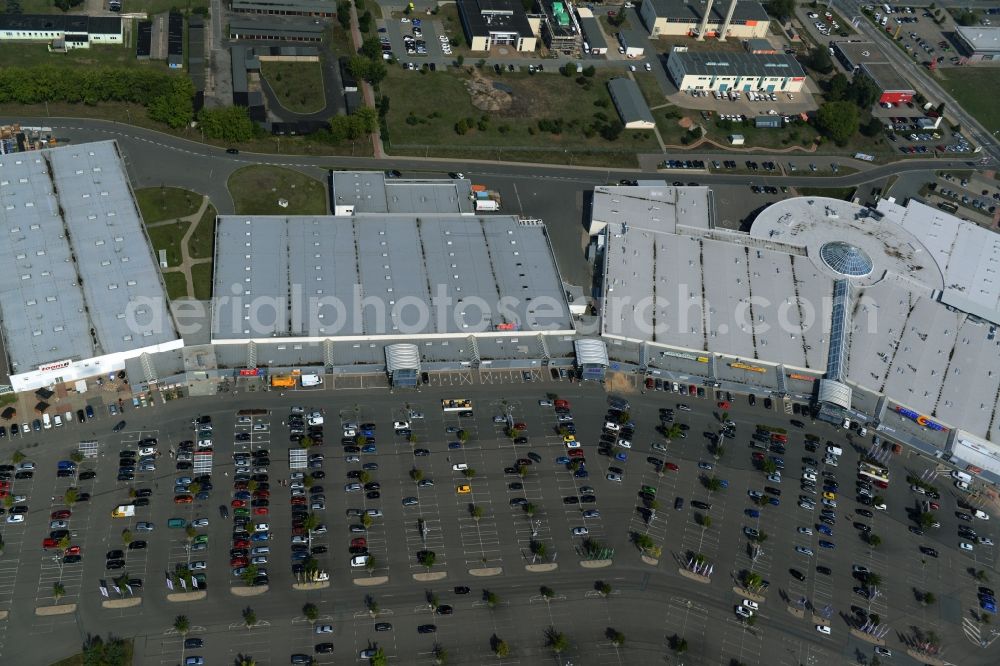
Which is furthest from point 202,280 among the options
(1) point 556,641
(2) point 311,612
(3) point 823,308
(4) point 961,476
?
(4) point 961,476

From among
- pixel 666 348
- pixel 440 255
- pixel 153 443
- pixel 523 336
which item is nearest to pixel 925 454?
pixel 666 348

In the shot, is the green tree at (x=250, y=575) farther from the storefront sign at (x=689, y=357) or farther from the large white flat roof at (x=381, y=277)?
the storefront sign at (x=689, y=357)

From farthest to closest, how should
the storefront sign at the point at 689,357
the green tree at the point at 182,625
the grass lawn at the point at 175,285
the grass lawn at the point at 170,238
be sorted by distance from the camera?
1. the grass lawn at the point at 170,238
2. the storefront sign at the point at 689,357
3. the grass lawn at the point at 175,285
4. the green tree at the point at 182,625

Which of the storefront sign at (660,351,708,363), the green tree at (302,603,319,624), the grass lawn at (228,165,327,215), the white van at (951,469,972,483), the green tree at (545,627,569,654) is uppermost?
the grass lawn at (228,165,327,215)

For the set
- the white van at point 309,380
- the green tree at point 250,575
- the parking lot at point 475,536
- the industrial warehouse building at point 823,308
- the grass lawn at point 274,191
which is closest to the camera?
the parking lot at point 475,536

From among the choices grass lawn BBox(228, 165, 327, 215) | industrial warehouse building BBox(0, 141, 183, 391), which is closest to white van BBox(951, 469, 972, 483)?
grass lawn BBox(228, 165, 327, 215)

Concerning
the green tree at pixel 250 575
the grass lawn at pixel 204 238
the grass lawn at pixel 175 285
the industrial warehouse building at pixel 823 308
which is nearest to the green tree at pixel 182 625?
the green tree at pixel 250 575

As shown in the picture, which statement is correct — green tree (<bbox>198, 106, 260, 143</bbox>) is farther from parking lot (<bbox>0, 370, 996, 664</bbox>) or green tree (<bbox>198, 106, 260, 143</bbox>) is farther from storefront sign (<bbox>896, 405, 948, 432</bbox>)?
storefront sign (<bbox>896, 405, 948, 432</bbox>)
